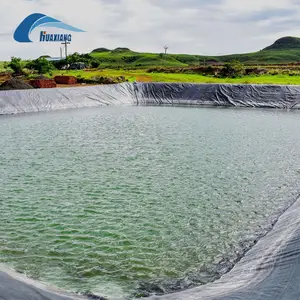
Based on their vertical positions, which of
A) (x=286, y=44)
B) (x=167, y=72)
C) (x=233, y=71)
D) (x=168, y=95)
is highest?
(x=286, y=44)

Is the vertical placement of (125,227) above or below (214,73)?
below

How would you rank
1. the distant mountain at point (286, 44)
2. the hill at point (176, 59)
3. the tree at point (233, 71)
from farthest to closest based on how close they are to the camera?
the distant mountain at point (286, 44) < the hill at point (176, 59) < the tree at point (233, 71)

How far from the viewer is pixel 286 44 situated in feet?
474

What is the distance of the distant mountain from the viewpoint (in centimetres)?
14056

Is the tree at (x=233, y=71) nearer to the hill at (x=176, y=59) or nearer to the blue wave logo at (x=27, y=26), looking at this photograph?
the blue wave logo at (x=27, y=26)

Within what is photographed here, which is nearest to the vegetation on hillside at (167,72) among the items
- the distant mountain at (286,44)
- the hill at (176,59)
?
the hill at (176,59)

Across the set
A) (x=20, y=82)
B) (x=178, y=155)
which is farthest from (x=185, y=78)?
(x=178, y=155)

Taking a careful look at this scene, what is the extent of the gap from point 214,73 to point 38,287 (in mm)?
40330

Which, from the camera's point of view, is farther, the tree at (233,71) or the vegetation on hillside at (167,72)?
the tree at (233,71)

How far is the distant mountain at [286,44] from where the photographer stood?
141 metres

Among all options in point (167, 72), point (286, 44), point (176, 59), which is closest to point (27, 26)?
point (167, 72)

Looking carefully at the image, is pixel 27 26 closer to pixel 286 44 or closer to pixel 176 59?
pixel 176 59

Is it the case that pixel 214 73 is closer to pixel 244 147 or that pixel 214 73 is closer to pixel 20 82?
pixel 20 82

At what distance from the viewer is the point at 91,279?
4.48m
